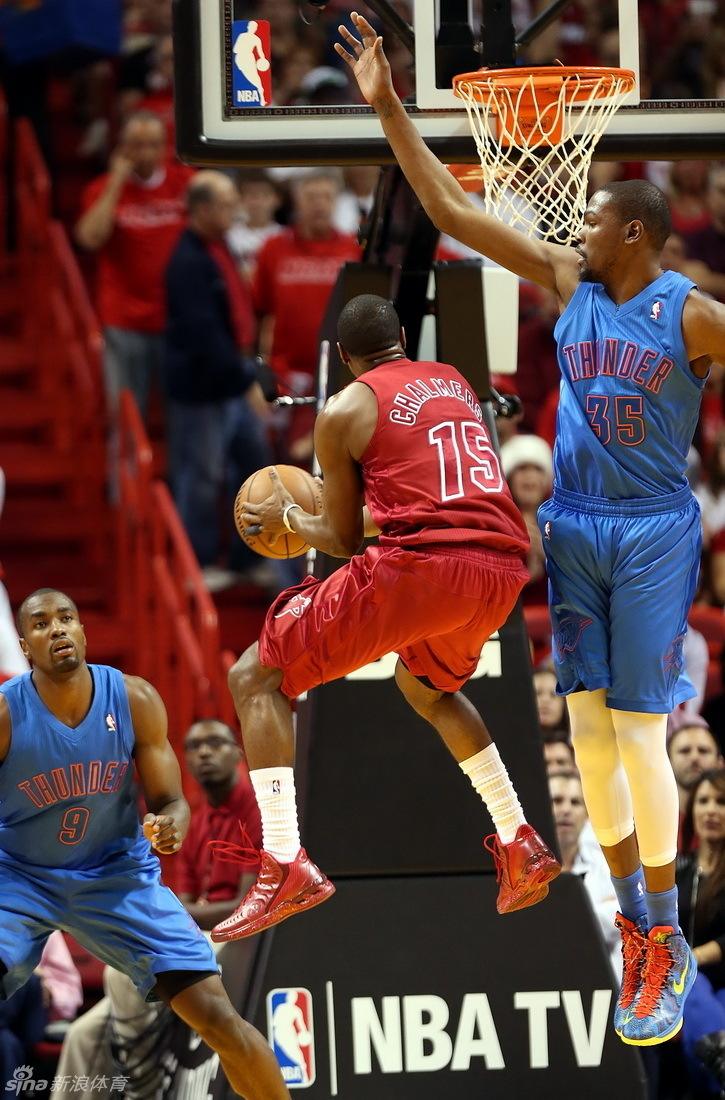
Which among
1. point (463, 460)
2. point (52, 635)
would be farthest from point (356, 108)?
point (52, 635)

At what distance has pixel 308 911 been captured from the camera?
7.02 m

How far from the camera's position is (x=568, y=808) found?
8594 mm

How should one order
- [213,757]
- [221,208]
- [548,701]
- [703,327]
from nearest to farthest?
[703,327], [213,757], [548,701], [221,208]

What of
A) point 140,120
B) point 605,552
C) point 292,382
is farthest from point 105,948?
point 140,120

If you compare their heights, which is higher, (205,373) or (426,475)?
(426,475)

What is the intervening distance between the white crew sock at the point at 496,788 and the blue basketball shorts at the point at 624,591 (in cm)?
43

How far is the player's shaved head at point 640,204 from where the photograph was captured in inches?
223

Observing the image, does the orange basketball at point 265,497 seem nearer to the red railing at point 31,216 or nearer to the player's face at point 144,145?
the player's face at point 144,145

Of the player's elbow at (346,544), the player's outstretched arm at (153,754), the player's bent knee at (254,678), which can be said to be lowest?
the player's outstretched arm at (153,754)

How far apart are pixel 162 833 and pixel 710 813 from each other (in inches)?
102

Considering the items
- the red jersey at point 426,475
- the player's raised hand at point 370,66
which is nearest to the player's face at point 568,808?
the red jersey at point 426,475

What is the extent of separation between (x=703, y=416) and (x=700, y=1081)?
16.0 ft

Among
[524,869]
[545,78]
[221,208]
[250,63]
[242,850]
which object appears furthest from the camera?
[221,208]

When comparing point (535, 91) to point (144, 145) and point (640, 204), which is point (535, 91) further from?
point (144, 145)
